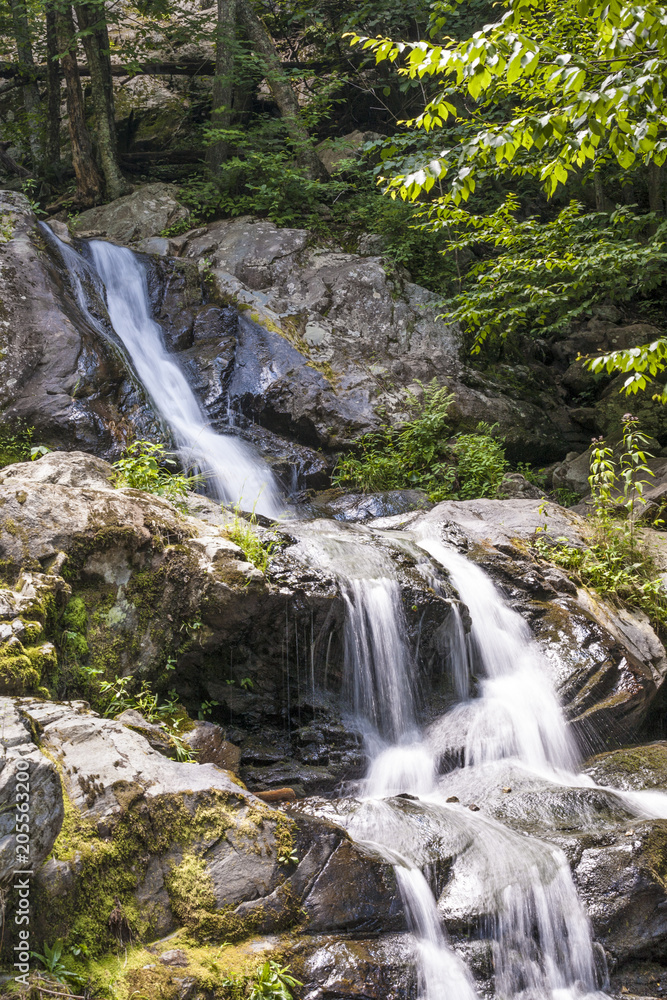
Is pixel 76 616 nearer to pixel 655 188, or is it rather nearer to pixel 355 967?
pixel 355 967

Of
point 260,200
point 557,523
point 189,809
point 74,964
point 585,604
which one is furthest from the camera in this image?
point 260,200

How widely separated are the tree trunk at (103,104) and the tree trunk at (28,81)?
4.00 ft

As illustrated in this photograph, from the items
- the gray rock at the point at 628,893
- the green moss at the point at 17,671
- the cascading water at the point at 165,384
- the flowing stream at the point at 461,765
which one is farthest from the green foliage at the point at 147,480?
the gray rock at the point at 628,893

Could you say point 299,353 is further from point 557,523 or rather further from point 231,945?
point 231,945

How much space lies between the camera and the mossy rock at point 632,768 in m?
4.69

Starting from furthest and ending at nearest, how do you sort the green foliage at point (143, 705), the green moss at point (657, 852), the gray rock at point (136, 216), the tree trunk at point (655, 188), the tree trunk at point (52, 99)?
the tree trunk at point (52, 99), the gray rock at point (136, 216), the tree trunk at point (655, 188), the green foliage at point (143, 705), the green moss at point (657, 852)

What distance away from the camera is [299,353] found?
1065cm

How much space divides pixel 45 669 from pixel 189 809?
1.13 metres

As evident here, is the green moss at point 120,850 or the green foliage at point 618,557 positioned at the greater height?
the green moss at point 120,850

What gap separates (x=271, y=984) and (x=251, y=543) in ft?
9.71

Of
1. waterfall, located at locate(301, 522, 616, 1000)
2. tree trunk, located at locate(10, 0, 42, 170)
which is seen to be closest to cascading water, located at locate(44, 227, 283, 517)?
waterfall, located at locate(301, 522, 616, 1000)

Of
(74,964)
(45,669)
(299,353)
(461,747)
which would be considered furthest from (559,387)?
(74,964)

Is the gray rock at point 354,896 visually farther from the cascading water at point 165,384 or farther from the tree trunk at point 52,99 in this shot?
the tree trunk at point 52,99

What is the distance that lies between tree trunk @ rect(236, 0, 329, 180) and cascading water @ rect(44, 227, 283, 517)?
462 centimetres
